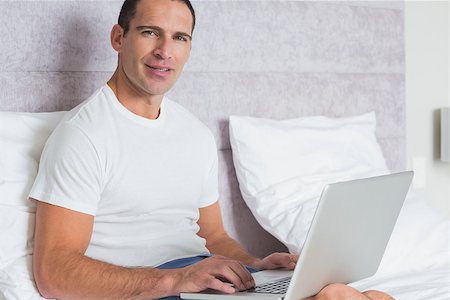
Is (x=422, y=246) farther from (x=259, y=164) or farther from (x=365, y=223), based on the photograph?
(x=365, y=223)

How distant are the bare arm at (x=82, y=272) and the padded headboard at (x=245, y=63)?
449mm

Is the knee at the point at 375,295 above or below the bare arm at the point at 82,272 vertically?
below

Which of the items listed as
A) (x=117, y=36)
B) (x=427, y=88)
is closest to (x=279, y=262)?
(x=117, y=36)

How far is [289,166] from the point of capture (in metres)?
2.35

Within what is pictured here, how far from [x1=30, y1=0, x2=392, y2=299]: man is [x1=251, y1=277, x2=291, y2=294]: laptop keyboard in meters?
0.04

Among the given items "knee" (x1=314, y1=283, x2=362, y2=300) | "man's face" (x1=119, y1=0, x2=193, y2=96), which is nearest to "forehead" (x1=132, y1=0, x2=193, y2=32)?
"man's face" (x1=119, y1=0, x2=193, y2=96)

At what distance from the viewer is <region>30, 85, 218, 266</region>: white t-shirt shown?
173 centimetres

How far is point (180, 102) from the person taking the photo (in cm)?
229

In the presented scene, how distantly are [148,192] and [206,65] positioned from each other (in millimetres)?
614

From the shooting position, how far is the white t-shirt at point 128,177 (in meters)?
1.73

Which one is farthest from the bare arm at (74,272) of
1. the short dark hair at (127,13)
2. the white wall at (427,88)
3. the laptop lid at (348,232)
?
the white wall at (427,88)

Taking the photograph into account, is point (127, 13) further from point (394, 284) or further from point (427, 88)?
point (427, 88)

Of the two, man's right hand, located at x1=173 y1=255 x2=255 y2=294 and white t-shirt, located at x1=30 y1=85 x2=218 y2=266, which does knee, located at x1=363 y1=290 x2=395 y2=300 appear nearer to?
man's right hand, located at x1=173 y1=255 x2=255 y2=294

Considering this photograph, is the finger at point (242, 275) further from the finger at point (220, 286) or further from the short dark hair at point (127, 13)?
the short dark hair at point (127, 13)
